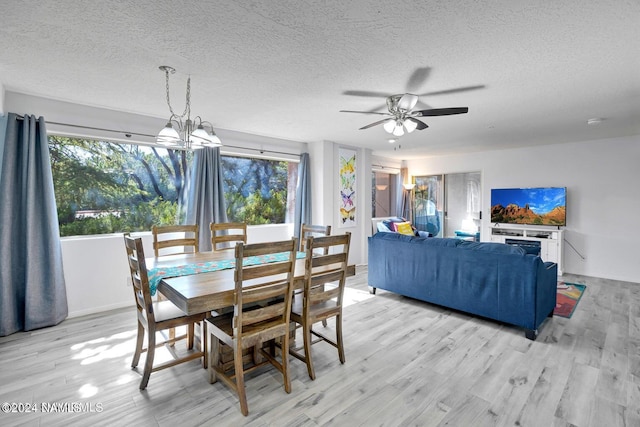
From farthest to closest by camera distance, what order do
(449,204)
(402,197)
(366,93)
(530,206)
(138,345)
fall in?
(402,197) < (449,204) < (530,206) < (366,93) < (138,345)

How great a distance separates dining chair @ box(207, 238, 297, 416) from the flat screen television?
221 inches

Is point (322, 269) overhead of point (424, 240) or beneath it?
beneath

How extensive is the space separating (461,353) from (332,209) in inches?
138

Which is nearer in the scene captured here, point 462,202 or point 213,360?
point 213,360

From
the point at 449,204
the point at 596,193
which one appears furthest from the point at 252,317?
the point at 449,204

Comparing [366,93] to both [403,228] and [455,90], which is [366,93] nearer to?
[455,90]

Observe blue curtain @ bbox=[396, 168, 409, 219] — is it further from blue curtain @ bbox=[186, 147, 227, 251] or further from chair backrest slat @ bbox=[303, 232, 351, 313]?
chair backrest slat @ bbox=[303, 232, 351, 313]

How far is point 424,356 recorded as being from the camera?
106 inches

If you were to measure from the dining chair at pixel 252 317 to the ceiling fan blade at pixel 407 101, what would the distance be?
1757mm

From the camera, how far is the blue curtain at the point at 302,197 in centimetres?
562

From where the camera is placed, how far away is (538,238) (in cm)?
564

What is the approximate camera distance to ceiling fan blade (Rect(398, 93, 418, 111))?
2788mm

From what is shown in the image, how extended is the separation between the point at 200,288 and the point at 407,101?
2365mm

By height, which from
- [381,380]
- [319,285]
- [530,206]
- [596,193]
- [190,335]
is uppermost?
[596,193]
